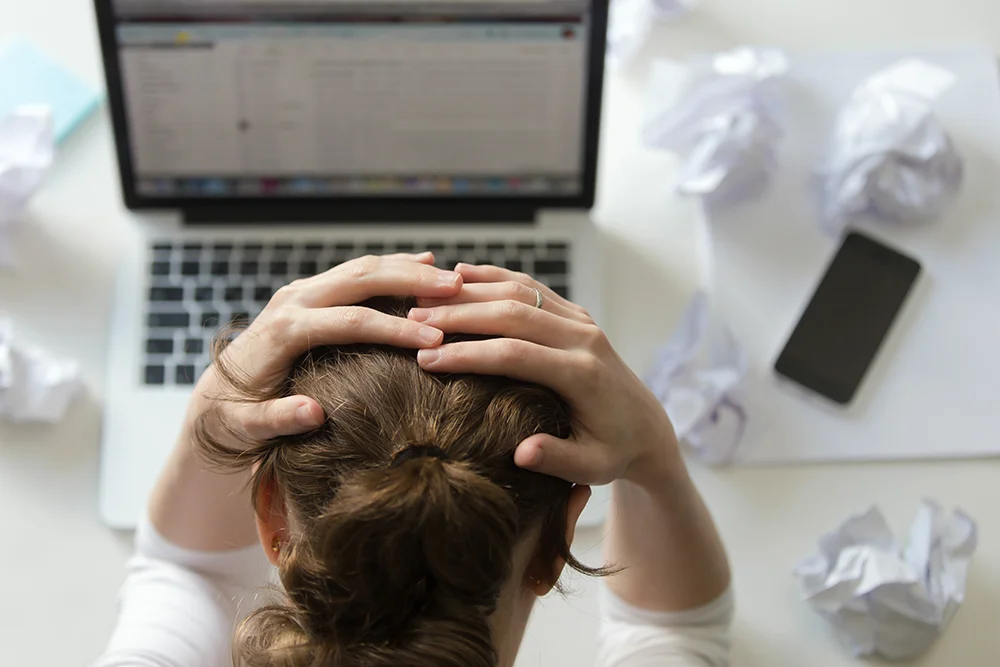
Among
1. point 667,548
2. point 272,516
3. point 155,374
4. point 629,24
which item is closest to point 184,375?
point 155,374

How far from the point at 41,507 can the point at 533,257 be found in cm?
41

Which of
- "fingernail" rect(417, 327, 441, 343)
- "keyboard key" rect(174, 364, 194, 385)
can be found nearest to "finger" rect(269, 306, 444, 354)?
"fingernail" rect(417, 327, 441, 343)

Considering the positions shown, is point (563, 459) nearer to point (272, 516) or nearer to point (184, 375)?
point (272, 516)

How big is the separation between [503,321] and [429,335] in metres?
0.05

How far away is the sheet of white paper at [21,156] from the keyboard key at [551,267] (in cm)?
41

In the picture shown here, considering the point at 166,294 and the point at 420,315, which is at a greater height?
the point at 420,315

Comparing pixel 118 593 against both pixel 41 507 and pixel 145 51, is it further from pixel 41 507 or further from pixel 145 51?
pixel 145 51

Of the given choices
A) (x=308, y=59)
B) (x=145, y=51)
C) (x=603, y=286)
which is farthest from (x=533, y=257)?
(x=145, y=51)

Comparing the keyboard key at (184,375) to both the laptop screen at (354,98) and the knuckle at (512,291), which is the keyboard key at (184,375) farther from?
the knuckle at (512,291)

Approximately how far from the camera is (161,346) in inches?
30.5

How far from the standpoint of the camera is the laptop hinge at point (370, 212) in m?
0.82

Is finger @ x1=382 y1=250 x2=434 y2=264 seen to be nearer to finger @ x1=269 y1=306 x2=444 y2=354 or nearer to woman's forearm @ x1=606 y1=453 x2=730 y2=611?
finger @ x1=269 y1=306 x2=444 y2=354

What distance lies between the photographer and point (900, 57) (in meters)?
0.90

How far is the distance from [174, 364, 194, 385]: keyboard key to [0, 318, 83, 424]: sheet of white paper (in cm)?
7
